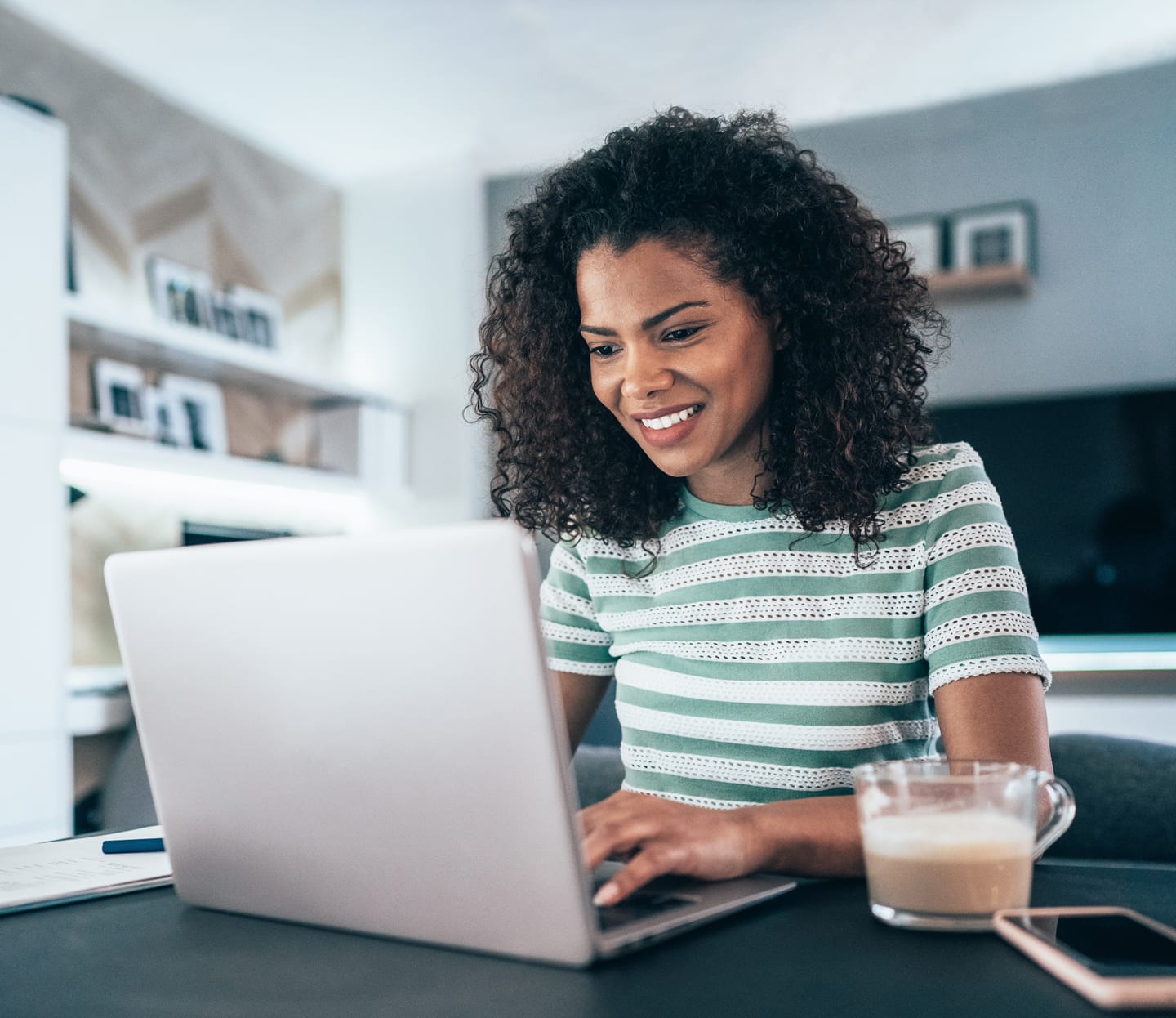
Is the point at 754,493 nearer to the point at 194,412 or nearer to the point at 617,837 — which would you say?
the point at 617,837

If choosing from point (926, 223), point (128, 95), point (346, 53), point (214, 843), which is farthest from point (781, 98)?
point (214, 843)

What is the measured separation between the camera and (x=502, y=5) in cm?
319

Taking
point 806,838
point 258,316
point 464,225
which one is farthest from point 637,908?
point 464,225

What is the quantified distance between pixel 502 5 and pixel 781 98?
121 cm

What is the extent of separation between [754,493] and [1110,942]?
668mm

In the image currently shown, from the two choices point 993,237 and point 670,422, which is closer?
point 670,422

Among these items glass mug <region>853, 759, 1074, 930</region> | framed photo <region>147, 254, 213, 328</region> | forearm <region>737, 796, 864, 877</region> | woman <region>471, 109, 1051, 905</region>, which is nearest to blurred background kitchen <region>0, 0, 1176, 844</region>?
framed photo <region>147, 254, 213, 328</region>

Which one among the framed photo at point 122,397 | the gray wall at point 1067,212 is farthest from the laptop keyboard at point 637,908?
the gray wall at point 1067,212

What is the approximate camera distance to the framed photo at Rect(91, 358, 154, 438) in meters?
3.16

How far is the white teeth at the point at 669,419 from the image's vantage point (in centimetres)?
113

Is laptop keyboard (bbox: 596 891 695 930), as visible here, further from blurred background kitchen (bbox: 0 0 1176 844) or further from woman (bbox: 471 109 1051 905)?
blurred background kitchen (bbox: 0 0 1176 844)

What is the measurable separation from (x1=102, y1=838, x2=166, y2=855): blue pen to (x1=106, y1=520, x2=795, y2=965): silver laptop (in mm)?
231

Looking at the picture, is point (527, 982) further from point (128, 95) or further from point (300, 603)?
point (128, 95)

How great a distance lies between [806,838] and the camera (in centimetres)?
77
